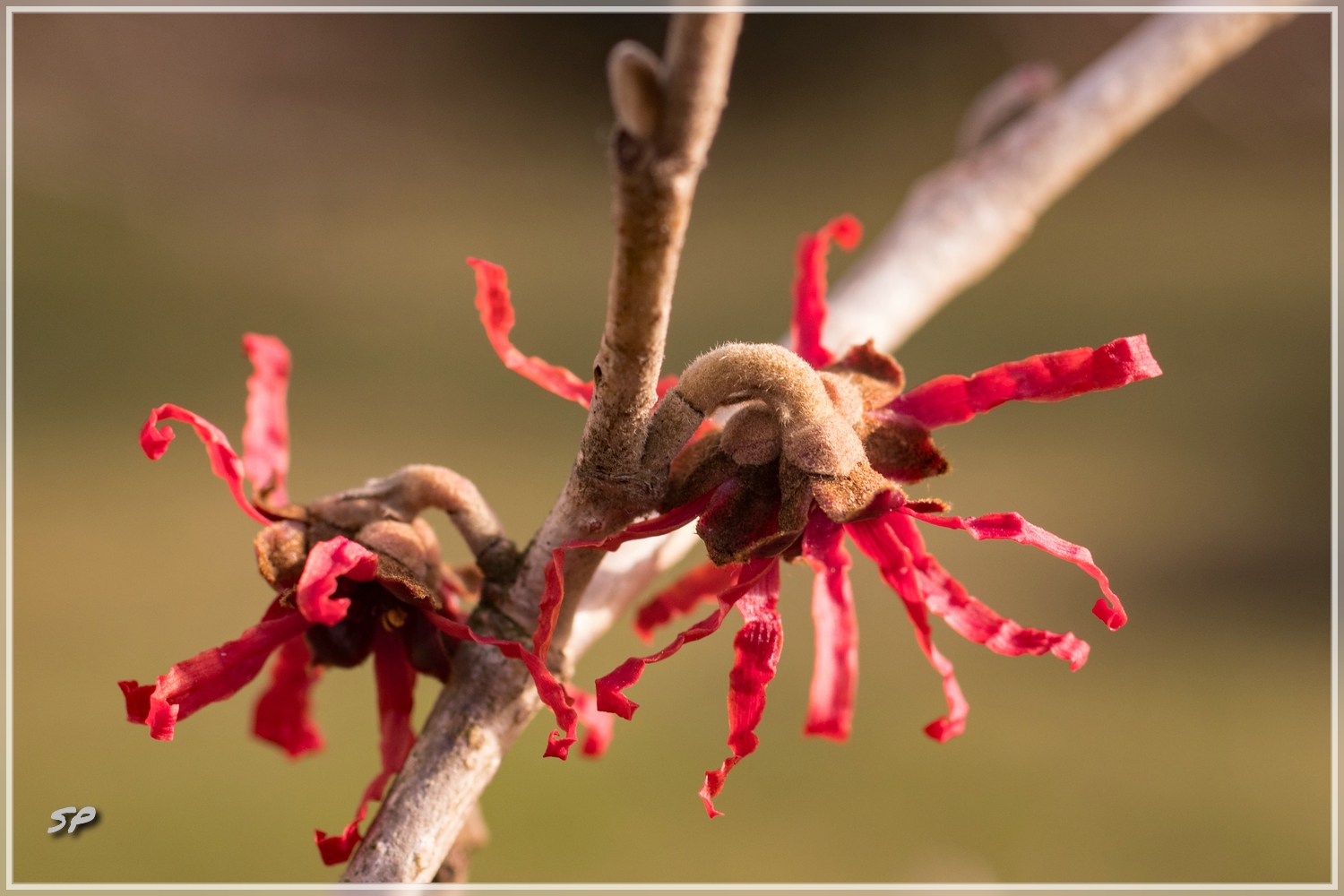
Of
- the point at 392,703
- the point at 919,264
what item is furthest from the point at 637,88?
the point at 919,264

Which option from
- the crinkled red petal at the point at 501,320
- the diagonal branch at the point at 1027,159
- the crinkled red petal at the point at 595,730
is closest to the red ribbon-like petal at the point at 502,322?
the crinkled red petal at the point at 501,320

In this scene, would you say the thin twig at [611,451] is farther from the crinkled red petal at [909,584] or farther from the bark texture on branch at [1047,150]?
the bark texture on branch at [1047,150]

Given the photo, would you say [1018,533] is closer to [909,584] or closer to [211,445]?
[909,584]

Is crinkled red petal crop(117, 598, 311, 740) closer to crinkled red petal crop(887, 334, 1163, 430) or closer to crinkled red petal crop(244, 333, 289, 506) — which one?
crinkled red petal crop(244, 333, 289, 506)

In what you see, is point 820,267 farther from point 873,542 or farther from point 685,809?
point 685,809

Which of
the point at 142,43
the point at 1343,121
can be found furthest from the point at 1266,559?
the point at 142,43
